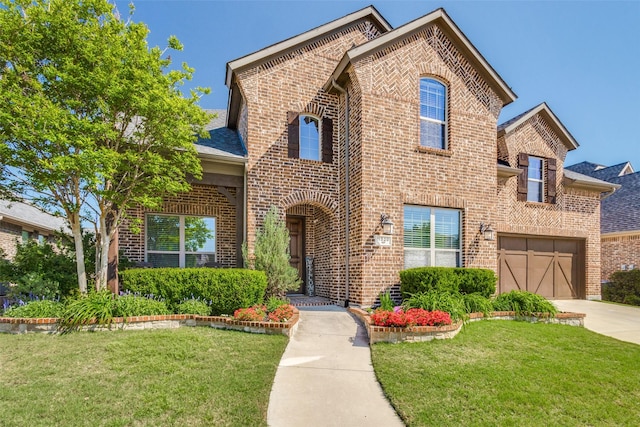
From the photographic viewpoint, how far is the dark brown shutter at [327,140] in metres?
10.4

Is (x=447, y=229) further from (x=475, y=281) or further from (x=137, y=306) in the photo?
(x=137, y=306)

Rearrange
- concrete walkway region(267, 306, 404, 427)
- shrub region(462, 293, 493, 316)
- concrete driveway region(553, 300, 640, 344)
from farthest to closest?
shrub region(462, 293, 493, 316), concrete driveway region(553, 300, 640, 344), concrete walkway region(267, 306, 404, 427)

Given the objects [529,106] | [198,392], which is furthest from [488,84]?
[198,392]

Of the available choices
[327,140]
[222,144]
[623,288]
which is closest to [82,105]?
[222,144]

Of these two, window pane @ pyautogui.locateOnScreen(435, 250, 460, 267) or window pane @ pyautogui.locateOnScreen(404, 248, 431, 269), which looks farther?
window pane @ pyautogui.locateOnScreen(435, 250, 460, 267)

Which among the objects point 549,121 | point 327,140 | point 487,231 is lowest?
point 487,231

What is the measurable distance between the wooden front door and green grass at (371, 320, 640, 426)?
555cm

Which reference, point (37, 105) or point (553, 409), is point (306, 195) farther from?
point (553, 409)

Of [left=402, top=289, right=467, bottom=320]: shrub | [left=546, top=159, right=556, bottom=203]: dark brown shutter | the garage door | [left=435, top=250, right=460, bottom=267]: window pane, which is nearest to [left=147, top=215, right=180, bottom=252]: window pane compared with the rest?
[left=402, top=289, right=467, bottom=320]: shrub

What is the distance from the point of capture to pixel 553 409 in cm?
394

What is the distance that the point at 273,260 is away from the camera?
8.62 meters

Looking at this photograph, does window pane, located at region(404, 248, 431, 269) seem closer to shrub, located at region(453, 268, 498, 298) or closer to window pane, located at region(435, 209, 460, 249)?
window pane, located at region(435, 209, 460, 249)

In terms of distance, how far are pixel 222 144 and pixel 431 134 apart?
6.01 m

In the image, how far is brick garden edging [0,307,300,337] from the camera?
6328mm
